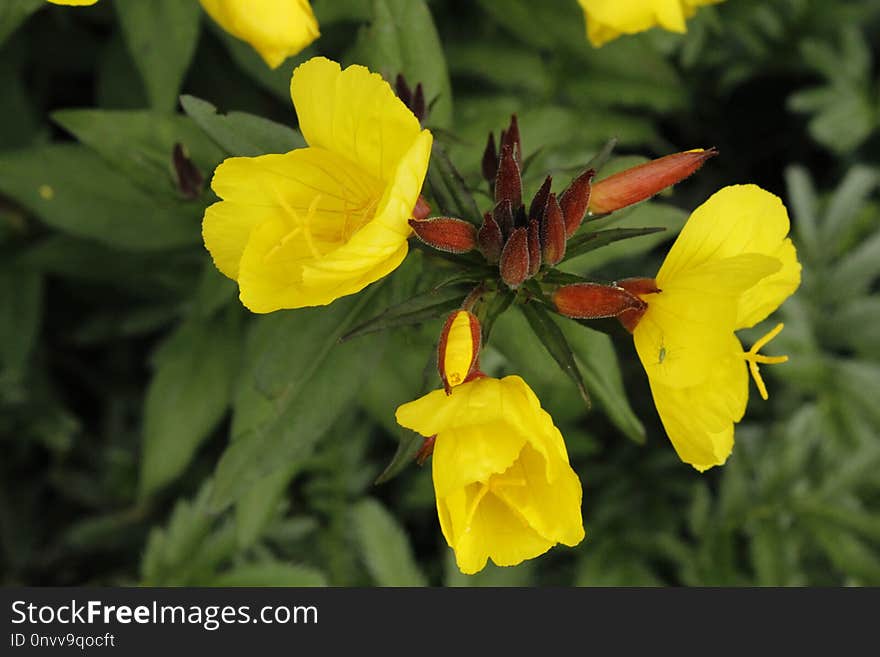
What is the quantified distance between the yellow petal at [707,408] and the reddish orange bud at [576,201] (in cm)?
20

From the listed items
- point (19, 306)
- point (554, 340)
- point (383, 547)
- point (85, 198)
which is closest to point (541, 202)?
point (554, 340)

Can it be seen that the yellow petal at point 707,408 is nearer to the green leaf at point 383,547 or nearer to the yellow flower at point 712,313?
the yellow flower at point 712,313

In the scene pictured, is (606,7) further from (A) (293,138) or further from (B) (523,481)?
(B) (523,481)

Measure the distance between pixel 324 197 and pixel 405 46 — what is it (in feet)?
1.61

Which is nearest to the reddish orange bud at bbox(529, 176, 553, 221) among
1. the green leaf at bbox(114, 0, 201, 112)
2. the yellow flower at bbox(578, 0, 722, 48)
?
the yellow flower at bbox(578, 0, 722, 48)

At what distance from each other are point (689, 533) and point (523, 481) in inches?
64.4

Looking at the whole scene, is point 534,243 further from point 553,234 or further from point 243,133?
point 243,133

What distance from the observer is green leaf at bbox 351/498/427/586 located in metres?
2.06

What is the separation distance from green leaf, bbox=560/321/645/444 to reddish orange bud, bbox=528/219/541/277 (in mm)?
280

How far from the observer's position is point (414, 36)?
4.92 feet

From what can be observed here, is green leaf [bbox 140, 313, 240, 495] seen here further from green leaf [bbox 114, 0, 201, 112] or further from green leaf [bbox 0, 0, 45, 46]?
green leaf [bbox 0, 0, 45, 46]

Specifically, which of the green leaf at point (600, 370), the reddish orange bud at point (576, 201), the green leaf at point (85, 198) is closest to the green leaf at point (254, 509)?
the green leaf at point (85, 198)

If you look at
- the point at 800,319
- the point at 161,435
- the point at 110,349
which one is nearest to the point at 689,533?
the point at 800,319

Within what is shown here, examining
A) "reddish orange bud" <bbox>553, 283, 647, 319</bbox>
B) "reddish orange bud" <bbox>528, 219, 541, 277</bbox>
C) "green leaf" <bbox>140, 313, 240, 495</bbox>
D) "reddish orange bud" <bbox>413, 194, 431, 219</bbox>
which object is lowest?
"green leaf" <bbox>140, 313, 240, 495</bbox>
